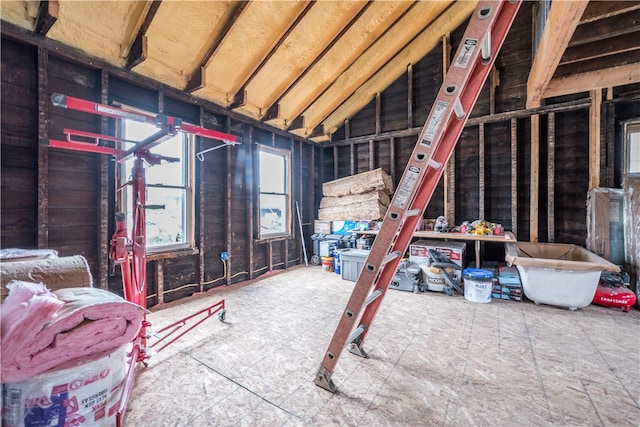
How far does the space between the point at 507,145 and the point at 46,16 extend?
6.17 metres

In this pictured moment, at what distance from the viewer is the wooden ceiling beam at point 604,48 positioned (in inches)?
80.0

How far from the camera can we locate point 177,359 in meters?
2.17

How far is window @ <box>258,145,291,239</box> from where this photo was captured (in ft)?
16.5

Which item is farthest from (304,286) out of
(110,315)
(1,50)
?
(1,50)

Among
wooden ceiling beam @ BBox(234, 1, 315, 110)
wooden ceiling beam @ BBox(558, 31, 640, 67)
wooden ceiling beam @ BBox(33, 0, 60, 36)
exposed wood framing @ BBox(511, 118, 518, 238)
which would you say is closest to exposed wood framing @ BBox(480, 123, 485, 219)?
exposed wood framing @ BBox(511, 118, 518, 238)

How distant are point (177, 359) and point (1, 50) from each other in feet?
10.3

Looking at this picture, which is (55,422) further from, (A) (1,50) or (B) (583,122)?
(B) (583,122)

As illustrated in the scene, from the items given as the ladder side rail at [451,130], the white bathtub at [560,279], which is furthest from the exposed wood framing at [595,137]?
the ladder side rail at [451,130]

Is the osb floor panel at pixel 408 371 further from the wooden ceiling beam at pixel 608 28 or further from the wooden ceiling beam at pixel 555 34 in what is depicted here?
the wooden ceiling beam at pixel 608 28

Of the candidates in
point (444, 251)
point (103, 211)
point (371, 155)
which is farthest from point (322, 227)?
point (103, 211)

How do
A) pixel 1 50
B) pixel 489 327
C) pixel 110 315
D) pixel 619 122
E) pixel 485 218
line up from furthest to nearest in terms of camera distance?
pixel 485 218, pixel 619 122, pixel 489 327, pixel 1 50, pixel 110 315

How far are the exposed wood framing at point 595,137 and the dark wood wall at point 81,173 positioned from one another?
547cm

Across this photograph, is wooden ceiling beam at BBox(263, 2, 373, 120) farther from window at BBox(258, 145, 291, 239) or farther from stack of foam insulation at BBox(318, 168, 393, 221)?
stack of foam insulation at BBox(318, 168, 393, 221)

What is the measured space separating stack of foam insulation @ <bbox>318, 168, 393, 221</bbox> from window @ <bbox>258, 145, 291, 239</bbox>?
99 centimetres
